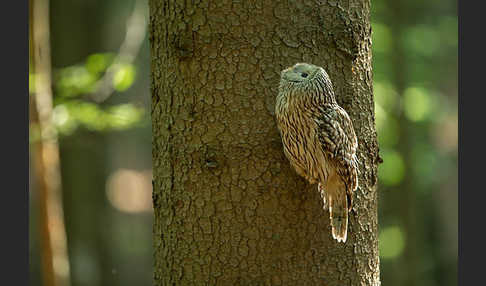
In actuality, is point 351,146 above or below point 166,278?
above

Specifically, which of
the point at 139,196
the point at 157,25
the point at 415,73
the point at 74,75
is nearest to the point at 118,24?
the point at 139,196

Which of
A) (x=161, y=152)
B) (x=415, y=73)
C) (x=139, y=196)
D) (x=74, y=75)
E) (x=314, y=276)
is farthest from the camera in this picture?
(x=139, y=196)

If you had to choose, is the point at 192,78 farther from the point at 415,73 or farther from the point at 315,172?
the point at 415,73

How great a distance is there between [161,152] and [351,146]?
1079 mm

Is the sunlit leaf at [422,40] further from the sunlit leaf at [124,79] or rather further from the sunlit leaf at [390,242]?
the sunlit leaf at [124,79]

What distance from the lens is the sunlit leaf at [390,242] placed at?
35.4 feet

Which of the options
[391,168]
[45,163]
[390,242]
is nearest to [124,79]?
[45,163]

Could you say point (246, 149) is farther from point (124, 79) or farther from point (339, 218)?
point (124, 79)

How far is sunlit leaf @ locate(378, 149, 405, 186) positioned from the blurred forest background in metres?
0.02

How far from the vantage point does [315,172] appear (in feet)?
9.59

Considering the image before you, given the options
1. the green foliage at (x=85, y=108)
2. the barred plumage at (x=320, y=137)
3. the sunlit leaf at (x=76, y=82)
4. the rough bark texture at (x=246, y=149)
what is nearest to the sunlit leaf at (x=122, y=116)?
the green foliage at (x=85, y=108)

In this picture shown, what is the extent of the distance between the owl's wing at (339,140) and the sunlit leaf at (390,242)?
27.0 feet

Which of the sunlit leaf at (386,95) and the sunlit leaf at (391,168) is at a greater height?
the sunlit leaf at (386,95)

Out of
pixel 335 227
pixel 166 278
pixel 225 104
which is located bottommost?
pixel 166 278
